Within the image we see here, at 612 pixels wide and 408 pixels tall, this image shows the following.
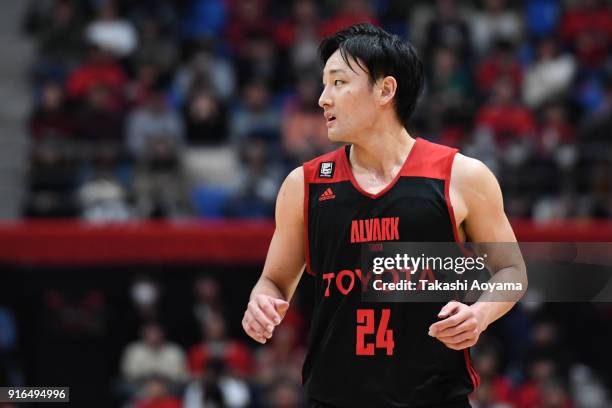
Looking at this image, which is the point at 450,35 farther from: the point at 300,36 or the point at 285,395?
the point at 285,395

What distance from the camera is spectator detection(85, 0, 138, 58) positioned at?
50.5 feet

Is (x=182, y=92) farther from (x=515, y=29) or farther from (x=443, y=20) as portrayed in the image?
(x=515, y=29)

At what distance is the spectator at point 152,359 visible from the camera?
11.8m

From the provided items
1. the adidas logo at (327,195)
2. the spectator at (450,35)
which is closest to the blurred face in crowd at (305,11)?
the spectator at (450,35)

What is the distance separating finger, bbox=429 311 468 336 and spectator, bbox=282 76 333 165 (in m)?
8.89

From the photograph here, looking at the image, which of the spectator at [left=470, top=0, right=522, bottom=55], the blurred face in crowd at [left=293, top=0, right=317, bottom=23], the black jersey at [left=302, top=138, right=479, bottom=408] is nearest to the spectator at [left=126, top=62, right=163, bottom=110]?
the blurred face in crowd at [left=293, top=0, right=317, bottom=23]

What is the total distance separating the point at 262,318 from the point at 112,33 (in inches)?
461

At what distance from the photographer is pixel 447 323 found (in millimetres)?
4234

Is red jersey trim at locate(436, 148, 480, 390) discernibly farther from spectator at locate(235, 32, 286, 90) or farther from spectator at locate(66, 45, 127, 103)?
spectator at locate(235, 32, 286, 90)

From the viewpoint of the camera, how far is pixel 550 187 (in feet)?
43.3

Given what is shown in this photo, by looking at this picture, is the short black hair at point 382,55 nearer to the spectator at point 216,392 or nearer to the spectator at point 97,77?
the spectator at point 216,392

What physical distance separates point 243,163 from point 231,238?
1.65m

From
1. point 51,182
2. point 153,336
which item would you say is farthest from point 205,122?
point 153,336

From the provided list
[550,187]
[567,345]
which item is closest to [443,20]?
[550,187]
